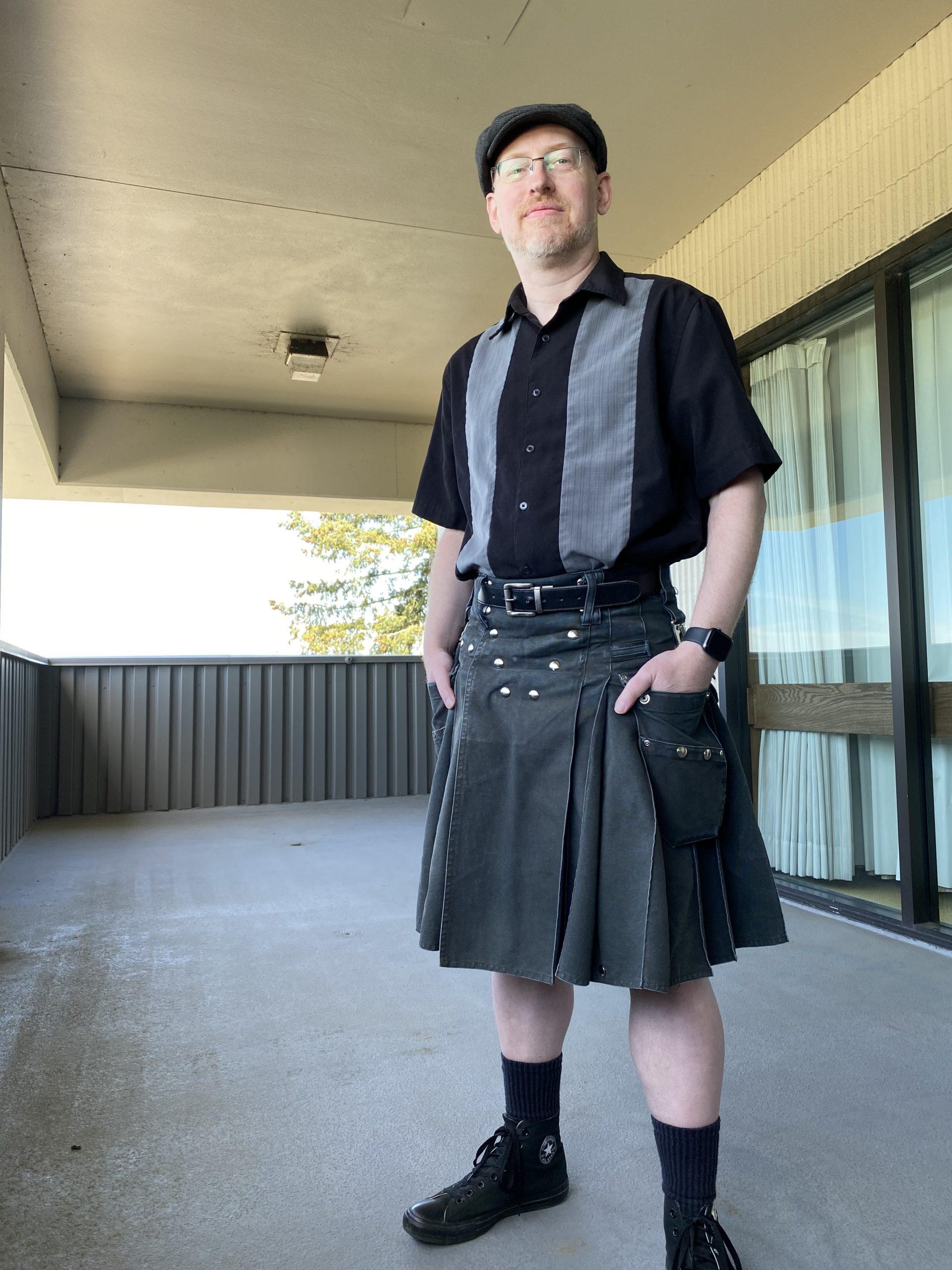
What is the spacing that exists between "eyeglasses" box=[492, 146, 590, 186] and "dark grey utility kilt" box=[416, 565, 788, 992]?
22.1 inches

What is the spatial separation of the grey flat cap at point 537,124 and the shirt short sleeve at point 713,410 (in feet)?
0.90

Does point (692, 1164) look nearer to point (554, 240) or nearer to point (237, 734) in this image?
point (554, 240)

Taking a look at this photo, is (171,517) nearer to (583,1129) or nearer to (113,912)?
(113,912)

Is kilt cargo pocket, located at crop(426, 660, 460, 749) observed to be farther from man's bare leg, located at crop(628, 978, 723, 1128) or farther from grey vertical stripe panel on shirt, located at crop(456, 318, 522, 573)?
man's bare leg, located at crop(628, 978, 723, 1128)

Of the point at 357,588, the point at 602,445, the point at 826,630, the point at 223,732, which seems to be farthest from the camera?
the point at 357,588

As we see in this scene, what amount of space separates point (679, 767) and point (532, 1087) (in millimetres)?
554

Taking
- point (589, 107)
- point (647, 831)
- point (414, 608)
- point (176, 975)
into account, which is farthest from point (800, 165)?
point (414, 608)

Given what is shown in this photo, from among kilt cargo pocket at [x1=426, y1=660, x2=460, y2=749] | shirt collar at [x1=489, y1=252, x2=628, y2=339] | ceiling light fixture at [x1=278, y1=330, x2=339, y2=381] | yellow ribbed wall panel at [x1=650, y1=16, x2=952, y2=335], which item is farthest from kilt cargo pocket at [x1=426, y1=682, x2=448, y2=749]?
ceiling light fixture at [x1=278, y1=330, x2=339, y2=381]

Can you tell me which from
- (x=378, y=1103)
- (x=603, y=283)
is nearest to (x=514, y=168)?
(x=603, y=283)

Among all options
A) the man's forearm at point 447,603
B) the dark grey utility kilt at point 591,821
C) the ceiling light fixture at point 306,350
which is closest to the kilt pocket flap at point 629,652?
the dark grey utility kilt at point 591,821

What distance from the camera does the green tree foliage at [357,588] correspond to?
19.1 metres

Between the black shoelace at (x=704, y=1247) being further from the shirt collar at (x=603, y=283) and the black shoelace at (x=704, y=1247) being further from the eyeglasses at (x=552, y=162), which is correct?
the eyeglasses at (x=552, y=162)

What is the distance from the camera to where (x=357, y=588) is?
19.1m

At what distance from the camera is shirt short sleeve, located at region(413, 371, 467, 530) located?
4.98 feet
